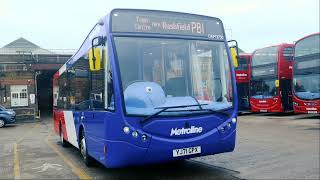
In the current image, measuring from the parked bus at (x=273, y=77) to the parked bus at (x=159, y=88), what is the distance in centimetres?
1668

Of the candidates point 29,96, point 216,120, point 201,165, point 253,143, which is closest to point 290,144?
point 253,143

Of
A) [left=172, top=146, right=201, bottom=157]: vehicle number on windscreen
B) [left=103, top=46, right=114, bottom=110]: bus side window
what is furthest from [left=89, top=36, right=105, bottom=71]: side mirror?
[left=172, top=146, right=201, bottom=157]: vehicle number on windscreen

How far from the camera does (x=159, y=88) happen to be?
23.5 ft

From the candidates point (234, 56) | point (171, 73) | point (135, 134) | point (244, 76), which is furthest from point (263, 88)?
point (135, 134)

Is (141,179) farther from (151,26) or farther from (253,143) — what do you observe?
(253,143)

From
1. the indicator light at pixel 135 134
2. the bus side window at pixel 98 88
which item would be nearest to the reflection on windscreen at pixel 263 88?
the bus side window at pixel 98 88

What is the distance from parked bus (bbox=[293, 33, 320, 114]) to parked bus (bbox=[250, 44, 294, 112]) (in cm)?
261

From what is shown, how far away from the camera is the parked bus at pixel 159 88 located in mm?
6871

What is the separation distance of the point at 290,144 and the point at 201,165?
12.3 ft

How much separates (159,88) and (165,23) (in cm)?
122

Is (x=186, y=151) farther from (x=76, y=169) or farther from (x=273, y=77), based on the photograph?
(x=273, y=77)

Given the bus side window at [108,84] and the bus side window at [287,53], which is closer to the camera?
the bus side window at [108,84]

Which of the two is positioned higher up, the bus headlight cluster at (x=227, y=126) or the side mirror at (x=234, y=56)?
the side mirror at (x=234, y=56)

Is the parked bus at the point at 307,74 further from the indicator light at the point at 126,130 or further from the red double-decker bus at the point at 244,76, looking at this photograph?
the indicator light at the point at 126,130
